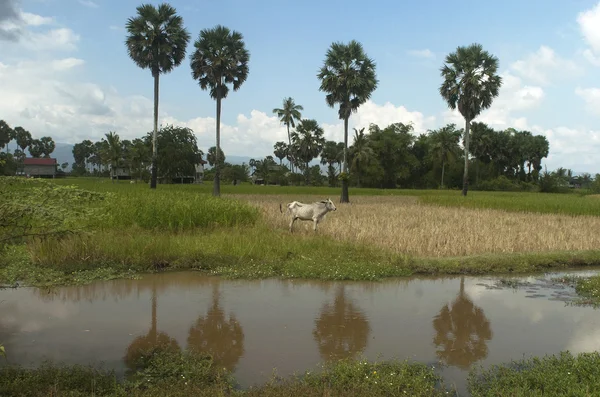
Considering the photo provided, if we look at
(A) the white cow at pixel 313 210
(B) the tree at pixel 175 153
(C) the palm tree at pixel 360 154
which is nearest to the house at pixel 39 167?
(B) the tree at pixel 175 153

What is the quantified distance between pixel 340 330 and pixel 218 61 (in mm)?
33977

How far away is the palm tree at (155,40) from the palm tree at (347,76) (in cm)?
1262

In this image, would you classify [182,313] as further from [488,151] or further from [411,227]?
[488,151]

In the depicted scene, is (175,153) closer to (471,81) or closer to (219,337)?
(471,81)

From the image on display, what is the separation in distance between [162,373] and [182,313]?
2.66m

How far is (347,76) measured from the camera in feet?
114

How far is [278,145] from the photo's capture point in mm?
107250

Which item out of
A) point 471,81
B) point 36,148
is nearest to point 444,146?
point 471,81

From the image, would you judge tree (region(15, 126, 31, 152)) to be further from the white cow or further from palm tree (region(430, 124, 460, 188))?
the white cow

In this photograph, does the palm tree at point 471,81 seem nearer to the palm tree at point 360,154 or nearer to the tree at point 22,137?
the palm tree at point 360,154

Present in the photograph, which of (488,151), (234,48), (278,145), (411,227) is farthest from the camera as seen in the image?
(278,145)

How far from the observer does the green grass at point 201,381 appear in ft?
15.6

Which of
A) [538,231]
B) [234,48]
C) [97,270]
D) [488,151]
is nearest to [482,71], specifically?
[234,48]

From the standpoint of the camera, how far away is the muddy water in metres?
6.23
